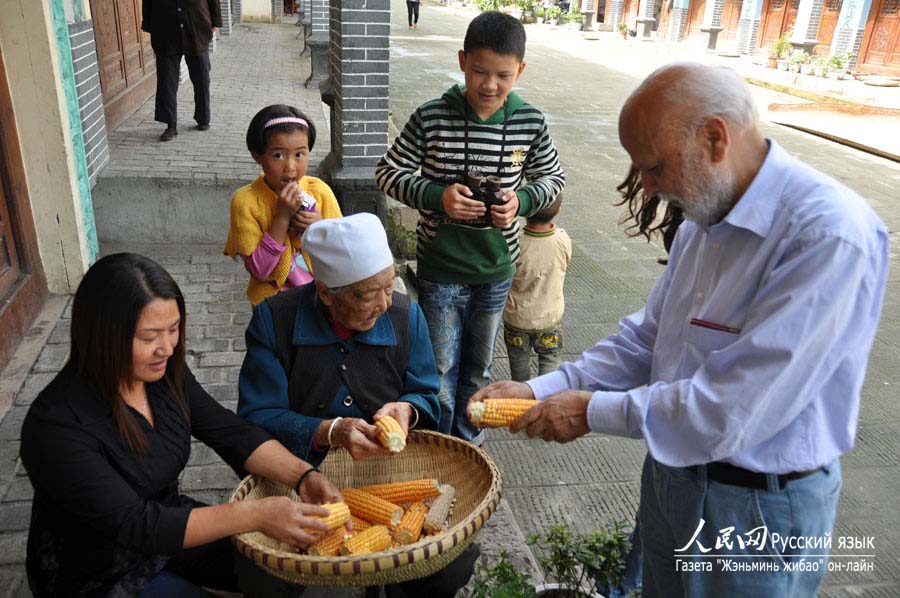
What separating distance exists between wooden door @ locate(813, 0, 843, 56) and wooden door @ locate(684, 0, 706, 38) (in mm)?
6414

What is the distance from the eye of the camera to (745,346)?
1.73 metres

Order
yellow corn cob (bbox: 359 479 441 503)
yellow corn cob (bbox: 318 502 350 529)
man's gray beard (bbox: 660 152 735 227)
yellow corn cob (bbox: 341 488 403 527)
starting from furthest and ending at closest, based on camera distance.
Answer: yellow corn cob (bbox: 359 479 441 503), yellow corn cob (bbox: 341 488 403 527), yellow corn cob (bbox: 318 502 350 529), man's gray beard (bbox: 660 152 735 227)

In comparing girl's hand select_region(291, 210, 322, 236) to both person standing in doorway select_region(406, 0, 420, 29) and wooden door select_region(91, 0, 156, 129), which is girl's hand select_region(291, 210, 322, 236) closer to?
wooden door select_region(91, 0, 156, 129)

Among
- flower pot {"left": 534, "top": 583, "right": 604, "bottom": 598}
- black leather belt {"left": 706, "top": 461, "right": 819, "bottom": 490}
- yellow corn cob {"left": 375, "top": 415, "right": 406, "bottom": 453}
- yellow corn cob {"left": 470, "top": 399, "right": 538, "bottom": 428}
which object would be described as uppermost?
black leather belt {"left": 706, "top": 461, "right": 819, "bottom": 490}

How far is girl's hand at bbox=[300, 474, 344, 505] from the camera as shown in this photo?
2.42m

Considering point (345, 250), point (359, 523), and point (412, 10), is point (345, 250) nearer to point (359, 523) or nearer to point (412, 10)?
point (359, 523)

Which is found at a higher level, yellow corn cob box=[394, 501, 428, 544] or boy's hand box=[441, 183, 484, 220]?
boy's hand box=[441, 183, 484, 220]

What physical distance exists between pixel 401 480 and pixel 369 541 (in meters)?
0.45

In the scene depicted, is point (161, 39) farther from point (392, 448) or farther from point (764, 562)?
point (764, 562)

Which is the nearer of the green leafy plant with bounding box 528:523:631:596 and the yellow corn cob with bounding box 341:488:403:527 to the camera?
the yellow corn cob with bounding box 341:488:403:527

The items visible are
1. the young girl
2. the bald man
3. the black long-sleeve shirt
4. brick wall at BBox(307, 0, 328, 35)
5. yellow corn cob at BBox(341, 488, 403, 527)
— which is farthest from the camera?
brick wall at BBox(307, 0, 328, 35)

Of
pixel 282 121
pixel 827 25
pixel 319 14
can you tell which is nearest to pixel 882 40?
pixel 827 25

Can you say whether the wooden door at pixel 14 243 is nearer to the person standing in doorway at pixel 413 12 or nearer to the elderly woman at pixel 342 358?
the elderly woman at pixel 342 358

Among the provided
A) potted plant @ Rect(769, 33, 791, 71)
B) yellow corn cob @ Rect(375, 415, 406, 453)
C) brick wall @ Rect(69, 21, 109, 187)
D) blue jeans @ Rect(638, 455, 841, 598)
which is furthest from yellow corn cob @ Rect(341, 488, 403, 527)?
potted plant @ Rect(769, 33, 791, 71)
